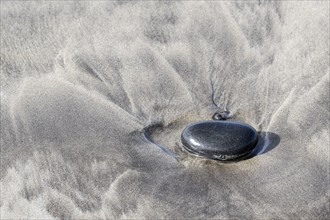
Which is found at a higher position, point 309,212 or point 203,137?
point 203,137

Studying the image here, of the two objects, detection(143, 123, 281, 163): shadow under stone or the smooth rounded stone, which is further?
detection(143, 123, 281, 163): shadow under stone

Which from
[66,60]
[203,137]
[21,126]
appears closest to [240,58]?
[203,137]

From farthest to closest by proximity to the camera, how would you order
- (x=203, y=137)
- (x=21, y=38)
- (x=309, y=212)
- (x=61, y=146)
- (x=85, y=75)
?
(x=21, y=38) < (x=85, y=75) < (x=61, y=146) < (x=203, y=137) < (x=309, y=212)

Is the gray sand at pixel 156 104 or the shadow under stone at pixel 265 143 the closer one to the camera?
the gray sand at pixel 156 104

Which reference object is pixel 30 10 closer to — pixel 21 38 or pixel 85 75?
pixel 21 38

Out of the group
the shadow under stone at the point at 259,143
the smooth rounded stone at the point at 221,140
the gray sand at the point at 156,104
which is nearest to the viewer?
the gray sand at the point at 156,104

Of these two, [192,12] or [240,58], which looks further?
[192,12]
